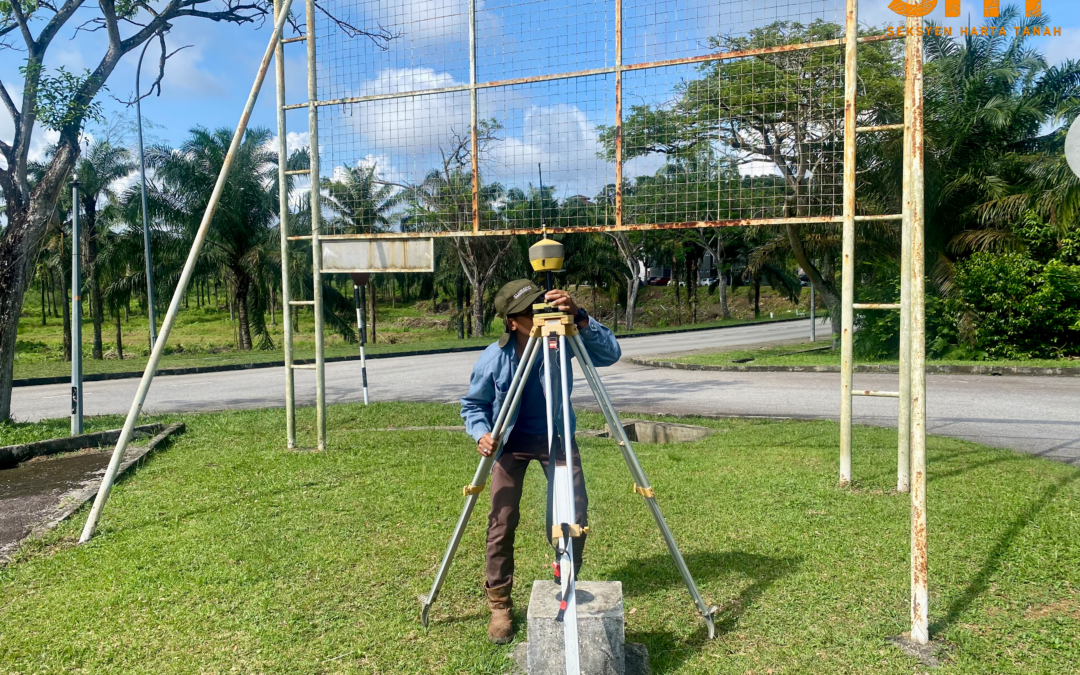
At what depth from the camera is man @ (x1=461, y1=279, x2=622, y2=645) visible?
11.5ft

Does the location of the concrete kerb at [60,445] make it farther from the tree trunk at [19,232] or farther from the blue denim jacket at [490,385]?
the blue denim jacket at [490,385]

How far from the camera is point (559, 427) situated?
339cm

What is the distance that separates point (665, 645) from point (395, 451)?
4512 millimetres

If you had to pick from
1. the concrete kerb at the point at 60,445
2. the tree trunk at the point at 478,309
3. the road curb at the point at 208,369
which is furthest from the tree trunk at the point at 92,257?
the concrete kerb at the point at 60,445

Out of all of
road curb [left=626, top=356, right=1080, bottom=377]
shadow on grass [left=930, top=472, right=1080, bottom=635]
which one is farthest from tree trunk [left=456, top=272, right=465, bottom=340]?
shadow on grass [left=930, top=472, right=1080, bottom=635]

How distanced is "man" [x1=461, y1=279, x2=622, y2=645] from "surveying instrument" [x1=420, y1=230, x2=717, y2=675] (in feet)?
0.50

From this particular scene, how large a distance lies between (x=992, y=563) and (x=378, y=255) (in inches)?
194

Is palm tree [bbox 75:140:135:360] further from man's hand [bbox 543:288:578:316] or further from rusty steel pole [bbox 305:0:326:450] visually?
man's hand [bbox 543:288:578:316]

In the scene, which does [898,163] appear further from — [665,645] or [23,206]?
[23,206]

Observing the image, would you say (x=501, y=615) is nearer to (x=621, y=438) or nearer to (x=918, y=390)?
(x=621, y=438)

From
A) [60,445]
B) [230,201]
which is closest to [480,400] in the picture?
[60,445]

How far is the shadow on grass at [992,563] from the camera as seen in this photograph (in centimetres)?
357

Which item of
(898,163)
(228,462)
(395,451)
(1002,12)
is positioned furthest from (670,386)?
(1002,12)

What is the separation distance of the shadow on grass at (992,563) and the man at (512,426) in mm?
1614
